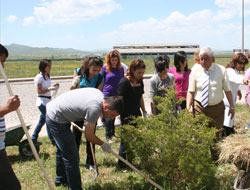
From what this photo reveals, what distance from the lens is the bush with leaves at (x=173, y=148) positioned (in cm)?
295

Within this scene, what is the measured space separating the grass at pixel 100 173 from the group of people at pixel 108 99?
8.8 inches

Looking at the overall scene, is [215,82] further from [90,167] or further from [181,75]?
[90,167]

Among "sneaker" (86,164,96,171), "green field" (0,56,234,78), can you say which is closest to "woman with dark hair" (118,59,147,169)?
"sneaker" (86,164,96,171)

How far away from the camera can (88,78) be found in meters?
4.50

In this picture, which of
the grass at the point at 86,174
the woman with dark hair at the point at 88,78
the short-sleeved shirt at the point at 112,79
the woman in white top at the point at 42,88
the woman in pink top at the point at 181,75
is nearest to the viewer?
the grass at the point at 86,174

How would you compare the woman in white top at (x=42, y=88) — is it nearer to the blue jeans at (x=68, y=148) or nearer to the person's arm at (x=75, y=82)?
the person's arm at (x=75, y=82)

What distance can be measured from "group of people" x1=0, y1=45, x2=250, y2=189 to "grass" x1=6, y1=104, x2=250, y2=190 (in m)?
0.22

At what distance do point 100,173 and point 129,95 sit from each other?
1.28 metres

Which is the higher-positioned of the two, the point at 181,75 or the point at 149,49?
the point at 149,49

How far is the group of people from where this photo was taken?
294cm

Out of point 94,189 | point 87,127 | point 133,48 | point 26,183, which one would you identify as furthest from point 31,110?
point 133,48

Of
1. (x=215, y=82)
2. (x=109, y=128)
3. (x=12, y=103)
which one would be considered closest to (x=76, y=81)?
(x=109, y=128)

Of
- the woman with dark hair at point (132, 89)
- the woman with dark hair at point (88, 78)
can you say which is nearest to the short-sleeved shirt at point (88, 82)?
the woman with dark hair at point (88, 78)

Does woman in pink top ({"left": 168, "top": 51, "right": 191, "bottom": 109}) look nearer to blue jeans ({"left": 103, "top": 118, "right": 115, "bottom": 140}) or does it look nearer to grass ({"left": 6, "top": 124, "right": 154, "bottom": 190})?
blue jeans ({"left": 103, "top": 118, "right": 115, "bottom": 140})
